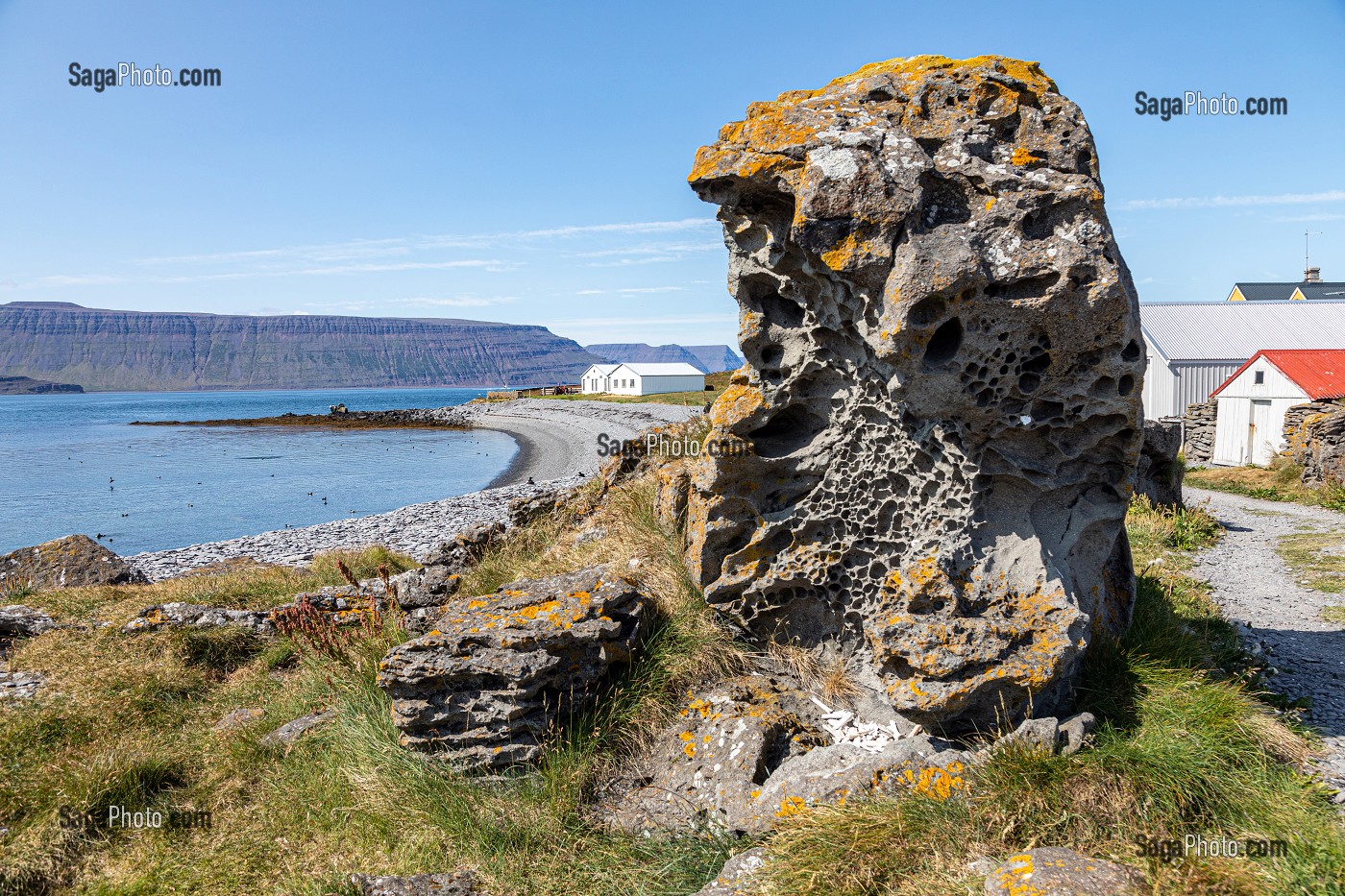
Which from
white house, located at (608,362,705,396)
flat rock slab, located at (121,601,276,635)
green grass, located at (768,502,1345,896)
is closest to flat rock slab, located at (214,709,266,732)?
flat rock slab, located at (121,601,276,635)

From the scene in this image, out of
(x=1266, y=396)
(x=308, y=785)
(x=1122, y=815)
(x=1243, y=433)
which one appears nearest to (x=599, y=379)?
(x=1243, y=433)

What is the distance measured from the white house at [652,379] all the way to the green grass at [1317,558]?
96242 mm

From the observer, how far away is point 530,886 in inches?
181

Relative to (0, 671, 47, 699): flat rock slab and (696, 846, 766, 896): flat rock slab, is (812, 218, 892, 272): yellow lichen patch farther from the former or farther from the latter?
(0, 671, 47, 699): flat rock slab

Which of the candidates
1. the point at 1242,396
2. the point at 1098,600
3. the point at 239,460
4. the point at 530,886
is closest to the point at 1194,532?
the point at 1098,600

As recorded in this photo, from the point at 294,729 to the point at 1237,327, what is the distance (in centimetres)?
4353

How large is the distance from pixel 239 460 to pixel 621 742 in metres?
57.4

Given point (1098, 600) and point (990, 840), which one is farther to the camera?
point (1098, 600)

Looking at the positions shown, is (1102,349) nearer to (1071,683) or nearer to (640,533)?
(1071,683)

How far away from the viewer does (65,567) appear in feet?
42.2

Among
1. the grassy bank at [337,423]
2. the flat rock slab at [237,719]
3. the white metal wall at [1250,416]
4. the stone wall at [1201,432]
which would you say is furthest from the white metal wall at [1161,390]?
the grassy bank at [337,423]

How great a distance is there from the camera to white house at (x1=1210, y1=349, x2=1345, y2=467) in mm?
25156
